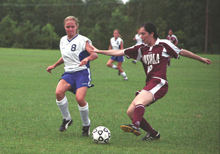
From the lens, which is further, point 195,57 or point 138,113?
point 195,57

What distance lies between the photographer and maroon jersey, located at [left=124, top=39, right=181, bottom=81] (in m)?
5.57

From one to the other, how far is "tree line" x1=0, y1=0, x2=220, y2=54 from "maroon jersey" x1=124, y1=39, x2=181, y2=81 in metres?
49.1

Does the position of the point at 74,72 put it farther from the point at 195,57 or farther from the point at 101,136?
the point at 195,57

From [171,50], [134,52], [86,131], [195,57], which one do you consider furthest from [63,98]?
[195,57]

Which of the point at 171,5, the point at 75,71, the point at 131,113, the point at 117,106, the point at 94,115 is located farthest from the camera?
the point at 171,5

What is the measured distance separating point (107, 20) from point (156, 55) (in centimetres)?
7639

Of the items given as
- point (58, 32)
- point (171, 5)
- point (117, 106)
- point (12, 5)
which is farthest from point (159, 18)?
point (117, 106)

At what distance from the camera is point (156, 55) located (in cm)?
556

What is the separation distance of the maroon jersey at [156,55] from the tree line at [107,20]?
161ft

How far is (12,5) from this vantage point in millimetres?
80500

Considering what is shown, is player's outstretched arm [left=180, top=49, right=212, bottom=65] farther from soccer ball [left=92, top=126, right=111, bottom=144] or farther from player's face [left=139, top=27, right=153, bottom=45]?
soccer ball [left=92, top=126, right=111, bottom=144]

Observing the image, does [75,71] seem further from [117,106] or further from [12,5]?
[12,5]

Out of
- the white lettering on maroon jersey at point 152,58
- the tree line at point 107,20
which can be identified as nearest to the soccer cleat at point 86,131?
the white lettering on maroon jersey at point 152,58

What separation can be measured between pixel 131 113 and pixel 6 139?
206cm
